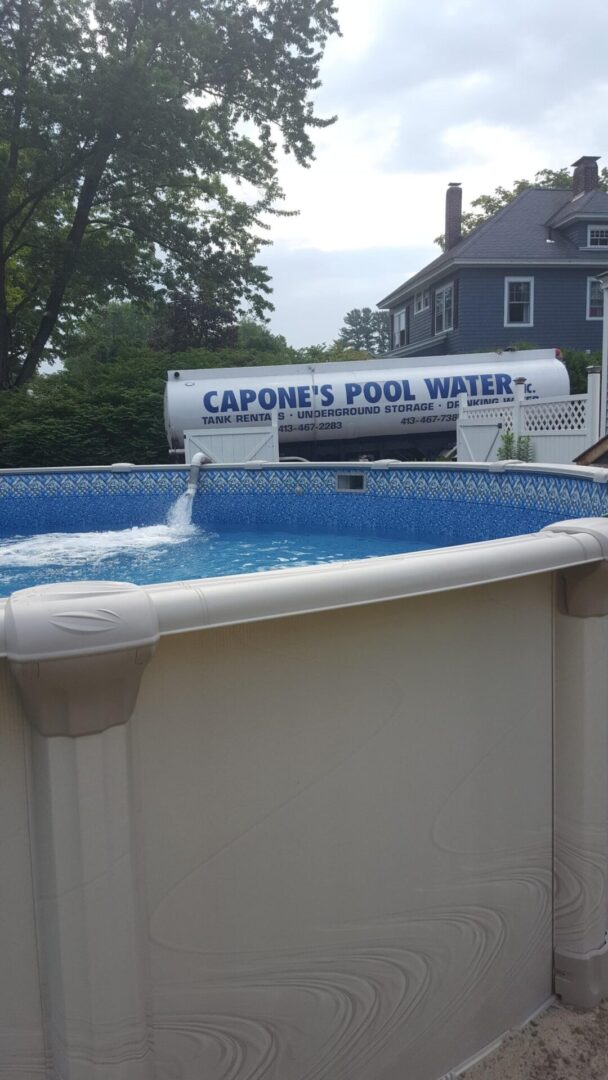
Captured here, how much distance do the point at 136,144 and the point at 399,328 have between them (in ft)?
47.2

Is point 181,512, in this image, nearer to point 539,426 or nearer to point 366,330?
point 539,426

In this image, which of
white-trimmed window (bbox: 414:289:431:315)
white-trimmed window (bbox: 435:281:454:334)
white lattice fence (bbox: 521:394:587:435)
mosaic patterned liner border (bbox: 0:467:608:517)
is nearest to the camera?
mosaic patterned liner border (bbox: 0:467:608:517)

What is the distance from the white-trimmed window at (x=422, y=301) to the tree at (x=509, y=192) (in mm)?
10244

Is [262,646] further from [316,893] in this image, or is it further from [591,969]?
[591,969]

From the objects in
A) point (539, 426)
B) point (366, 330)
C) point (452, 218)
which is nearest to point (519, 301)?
point (452, 218)

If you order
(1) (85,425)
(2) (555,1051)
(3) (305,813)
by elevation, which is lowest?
(2) (555,1051)

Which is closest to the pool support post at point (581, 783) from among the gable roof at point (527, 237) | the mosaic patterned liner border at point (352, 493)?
the mosaic patterned liner border at point (352, 493)

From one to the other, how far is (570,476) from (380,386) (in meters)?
10.2

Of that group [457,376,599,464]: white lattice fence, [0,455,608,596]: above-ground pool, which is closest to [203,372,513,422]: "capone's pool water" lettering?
[457,376,599,464]: white lattice fence

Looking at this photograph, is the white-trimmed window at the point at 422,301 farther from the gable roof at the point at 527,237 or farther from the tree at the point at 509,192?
the tree at the point at 509,192

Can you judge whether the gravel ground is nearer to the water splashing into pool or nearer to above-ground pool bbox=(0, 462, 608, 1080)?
above-ground pool bbox=(0, 462, 608, 1080)

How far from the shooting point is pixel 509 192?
4100 centimetres

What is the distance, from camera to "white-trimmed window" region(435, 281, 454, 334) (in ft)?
89.0

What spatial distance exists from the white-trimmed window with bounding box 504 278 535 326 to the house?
32mm
